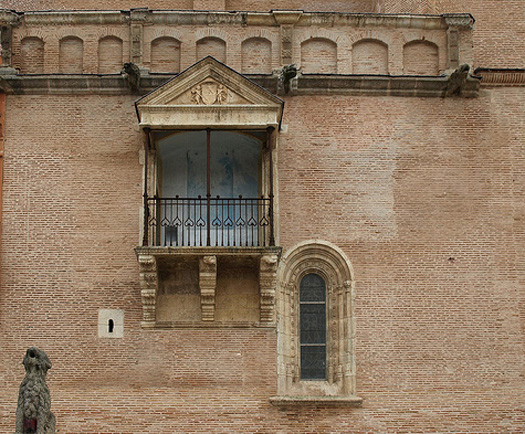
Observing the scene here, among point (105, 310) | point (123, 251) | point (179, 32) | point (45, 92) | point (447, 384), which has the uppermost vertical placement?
point (179, 32)

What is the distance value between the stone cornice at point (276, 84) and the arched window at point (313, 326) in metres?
3.76

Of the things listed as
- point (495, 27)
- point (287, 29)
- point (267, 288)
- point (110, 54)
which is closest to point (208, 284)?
point (267, 288)

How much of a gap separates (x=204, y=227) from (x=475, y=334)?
5.64 metres

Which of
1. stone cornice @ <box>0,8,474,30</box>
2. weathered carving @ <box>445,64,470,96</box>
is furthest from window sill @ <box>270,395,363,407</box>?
stone cornice @ <box>0,8,474,30</box>

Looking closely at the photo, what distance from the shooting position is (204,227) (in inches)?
730

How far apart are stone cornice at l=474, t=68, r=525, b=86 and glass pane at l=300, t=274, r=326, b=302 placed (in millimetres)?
5208

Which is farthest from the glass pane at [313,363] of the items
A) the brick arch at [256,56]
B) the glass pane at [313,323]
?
Answer: the brick arch at [256,56]

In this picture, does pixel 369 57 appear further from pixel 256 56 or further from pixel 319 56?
pixel 256 56

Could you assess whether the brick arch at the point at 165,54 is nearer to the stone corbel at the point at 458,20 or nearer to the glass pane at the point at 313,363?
the stone corbel at the point at 458,20

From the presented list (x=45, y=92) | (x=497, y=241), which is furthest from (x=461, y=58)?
(x=45, y=92)

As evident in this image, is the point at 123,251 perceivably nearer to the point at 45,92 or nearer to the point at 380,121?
the point at 45,92

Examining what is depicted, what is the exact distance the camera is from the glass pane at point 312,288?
1780cm

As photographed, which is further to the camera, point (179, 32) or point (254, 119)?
point (179, 32)

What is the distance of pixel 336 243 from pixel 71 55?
21.4ft
